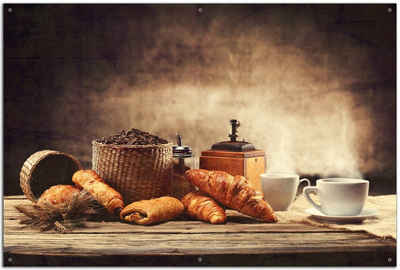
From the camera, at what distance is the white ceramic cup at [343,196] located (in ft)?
5.05

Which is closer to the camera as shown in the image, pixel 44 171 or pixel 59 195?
pixel 59 195

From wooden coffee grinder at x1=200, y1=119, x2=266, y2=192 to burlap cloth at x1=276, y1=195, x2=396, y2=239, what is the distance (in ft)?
0.54

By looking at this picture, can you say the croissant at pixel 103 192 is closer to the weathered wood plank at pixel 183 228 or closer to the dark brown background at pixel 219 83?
the weathered wood plank at pixel 183 228

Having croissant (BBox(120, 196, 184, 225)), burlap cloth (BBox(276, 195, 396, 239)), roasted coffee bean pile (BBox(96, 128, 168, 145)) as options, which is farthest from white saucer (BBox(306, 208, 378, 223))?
roasted coffee bean pile (BBox(96, 128, 168, 145))

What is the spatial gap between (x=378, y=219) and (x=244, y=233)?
1.43ft

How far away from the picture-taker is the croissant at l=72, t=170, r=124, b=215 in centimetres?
162

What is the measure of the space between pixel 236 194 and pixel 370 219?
396 millimetres

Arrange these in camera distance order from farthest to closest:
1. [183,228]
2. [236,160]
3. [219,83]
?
1. [219,83]
2. [236,160]
3. [183,228]

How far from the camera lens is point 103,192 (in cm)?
163

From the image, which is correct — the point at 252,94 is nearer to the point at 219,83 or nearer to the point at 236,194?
the point at 219,83

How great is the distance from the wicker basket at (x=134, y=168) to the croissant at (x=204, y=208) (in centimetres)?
12

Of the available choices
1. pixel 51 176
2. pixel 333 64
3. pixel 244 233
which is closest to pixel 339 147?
pixel 333 64

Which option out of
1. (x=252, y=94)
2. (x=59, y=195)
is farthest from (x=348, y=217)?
(x=252, y=94)

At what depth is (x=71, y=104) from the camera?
2314mm
